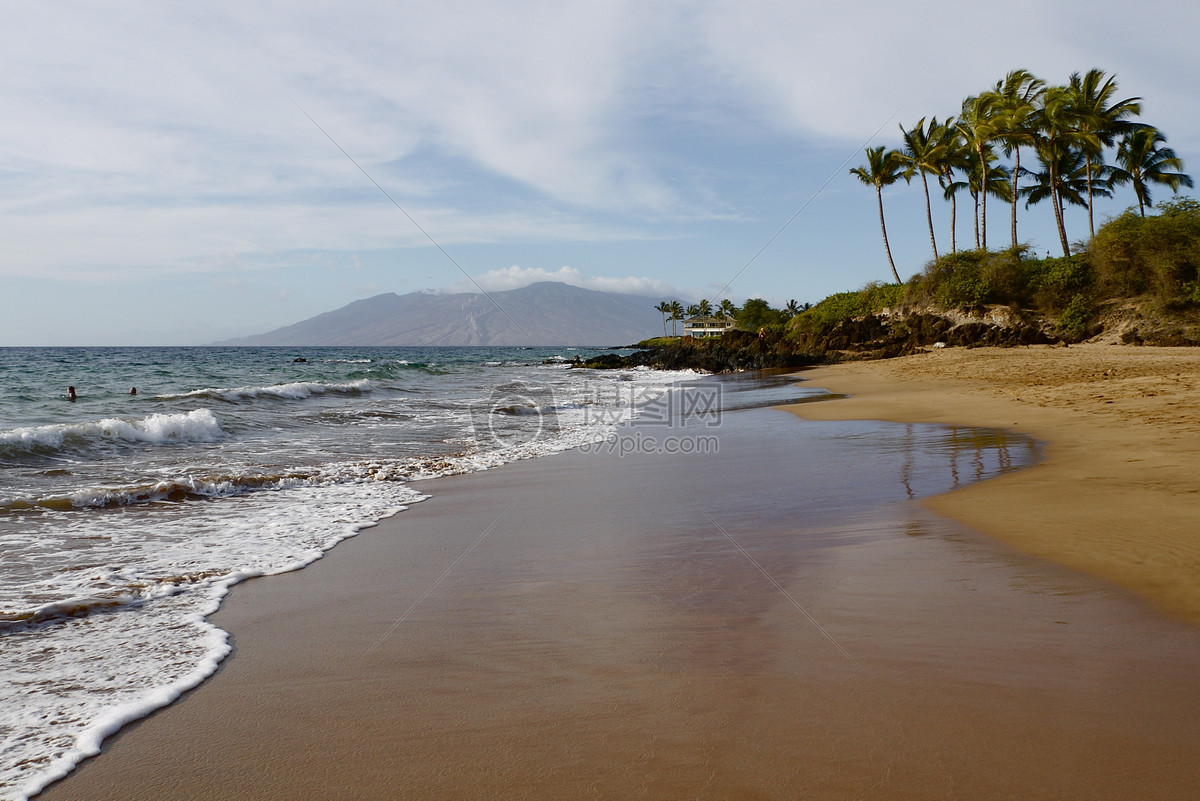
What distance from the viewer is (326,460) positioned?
32.9 feet

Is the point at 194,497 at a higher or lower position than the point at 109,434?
lower

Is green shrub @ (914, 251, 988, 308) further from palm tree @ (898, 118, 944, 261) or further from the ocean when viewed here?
the ocean

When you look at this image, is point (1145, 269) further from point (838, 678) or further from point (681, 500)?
point (838, 678)

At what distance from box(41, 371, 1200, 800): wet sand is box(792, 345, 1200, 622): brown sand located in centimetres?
36

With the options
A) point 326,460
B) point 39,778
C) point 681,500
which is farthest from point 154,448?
point 39,778

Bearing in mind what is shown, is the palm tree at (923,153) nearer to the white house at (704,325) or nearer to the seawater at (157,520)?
the seawater at (157,520)

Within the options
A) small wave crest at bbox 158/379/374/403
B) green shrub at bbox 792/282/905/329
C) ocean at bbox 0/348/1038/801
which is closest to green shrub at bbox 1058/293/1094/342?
green shrub at bbox 792/282/905/329

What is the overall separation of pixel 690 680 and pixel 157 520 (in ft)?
19.4

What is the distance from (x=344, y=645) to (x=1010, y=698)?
118 inches

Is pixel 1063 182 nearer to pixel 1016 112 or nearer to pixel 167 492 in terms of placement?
pixel 1016 112

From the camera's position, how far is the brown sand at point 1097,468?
3.93m

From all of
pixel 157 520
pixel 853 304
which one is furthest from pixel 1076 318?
pixel 157 520

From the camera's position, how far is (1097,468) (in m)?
6.29

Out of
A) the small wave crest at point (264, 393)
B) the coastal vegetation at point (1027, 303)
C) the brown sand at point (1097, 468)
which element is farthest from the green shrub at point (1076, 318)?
the small wave crest at point (264, 393)
